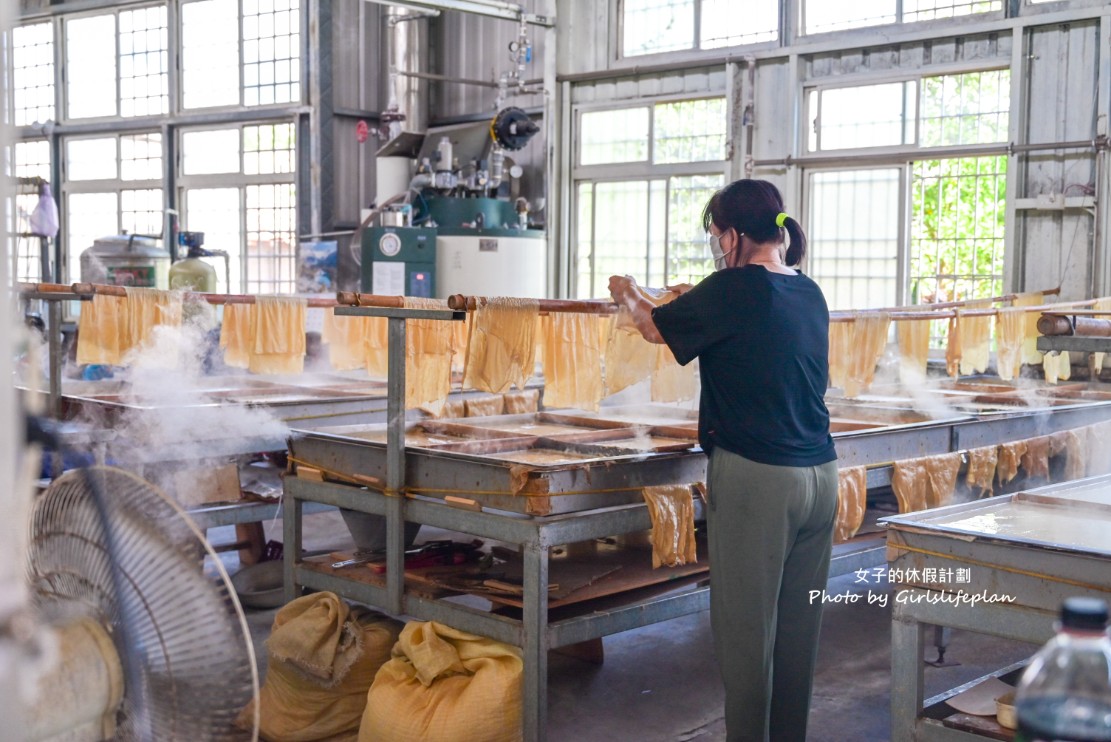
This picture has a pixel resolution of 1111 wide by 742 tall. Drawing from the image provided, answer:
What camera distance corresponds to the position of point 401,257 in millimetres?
10227

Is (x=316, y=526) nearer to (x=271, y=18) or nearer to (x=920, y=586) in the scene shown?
(x=920, y=586)

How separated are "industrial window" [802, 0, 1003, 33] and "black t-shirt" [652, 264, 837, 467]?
277 inches

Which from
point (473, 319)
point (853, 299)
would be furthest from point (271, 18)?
point (473, 319)

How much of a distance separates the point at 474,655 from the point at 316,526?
157 inches

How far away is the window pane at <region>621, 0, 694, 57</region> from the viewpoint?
35.7ft

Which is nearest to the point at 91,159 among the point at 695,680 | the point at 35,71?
the point at 35,71

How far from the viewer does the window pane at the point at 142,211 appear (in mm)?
14414

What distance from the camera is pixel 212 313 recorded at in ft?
19.7

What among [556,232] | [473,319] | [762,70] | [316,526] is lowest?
[316,526]

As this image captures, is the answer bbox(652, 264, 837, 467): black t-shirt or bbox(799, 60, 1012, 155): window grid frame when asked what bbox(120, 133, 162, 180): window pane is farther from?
bbox(652, 264, 837, 467): black t-shirt

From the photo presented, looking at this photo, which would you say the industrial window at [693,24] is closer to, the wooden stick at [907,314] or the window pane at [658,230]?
the window pane at [658,230]

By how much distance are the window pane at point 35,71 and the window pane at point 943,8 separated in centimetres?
1170

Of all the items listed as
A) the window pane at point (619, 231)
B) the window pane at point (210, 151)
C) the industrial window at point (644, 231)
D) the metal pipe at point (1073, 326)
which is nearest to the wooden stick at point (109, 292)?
the metal pipe at point (1073, 326)

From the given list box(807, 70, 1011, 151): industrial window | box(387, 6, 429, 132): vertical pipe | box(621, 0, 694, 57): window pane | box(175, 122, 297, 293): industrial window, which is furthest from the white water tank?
box(175, 122, 297, 293): industrial window
